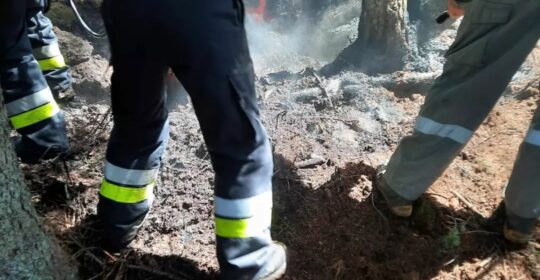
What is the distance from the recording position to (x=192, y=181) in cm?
231

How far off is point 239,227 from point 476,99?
111 cm

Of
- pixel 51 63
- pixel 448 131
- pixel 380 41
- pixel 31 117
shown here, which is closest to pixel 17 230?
pixel 31 117

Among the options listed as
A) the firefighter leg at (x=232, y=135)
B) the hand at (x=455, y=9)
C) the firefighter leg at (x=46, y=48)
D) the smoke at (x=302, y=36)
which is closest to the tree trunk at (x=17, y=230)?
the firefighter leg at (x=232, y=135)

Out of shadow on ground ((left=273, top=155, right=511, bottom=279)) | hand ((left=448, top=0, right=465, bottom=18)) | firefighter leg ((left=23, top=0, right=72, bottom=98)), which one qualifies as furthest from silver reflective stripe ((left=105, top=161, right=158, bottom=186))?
hand ((left=448, top=0, right=465, bottom=18))

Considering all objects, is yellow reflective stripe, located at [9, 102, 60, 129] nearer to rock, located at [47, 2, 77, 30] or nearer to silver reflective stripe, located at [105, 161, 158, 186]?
silver reflective stripe, located at [105, 161, 158, 186]

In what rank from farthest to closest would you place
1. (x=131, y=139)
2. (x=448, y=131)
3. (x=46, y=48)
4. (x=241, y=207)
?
1. (x=46, y=48)
2. (x=448, y=131)
3. (x=131, y=139)
4. (x=241, y=207)

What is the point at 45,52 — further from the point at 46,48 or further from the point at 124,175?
the point at 124,175

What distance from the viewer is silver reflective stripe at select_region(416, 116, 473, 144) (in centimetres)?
192

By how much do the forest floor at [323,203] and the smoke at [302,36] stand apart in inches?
60.9

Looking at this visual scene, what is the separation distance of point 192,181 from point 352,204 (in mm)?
823

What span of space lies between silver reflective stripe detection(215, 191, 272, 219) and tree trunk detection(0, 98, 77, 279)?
64 centimetres

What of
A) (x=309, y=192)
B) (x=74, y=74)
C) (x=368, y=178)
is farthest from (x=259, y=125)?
(x=74, y=74)

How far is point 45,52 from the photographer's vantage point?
2.93 m

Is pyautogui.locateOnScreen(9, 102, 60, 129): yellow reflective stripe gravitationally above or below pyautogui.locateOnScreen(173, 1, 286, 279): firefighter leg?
below
